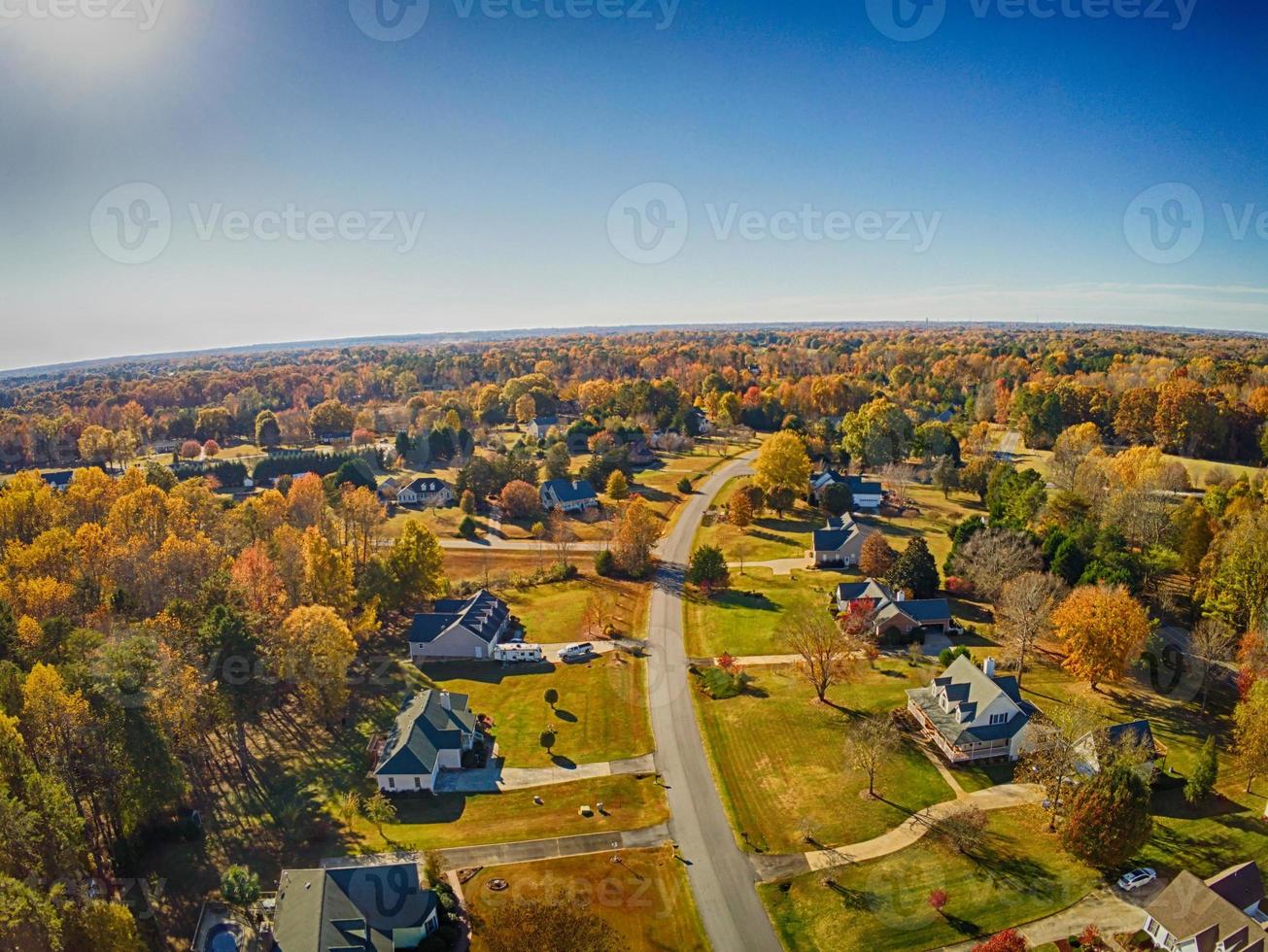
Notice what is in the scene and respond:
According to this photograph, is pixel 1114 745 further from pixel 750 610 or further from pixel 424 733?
pixel 424 733

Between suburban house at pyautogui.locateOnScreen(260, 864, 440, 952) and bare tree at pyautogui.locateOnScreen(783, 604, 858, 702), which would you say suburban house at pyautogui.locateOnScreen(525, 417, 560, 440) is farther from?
suburban house at pyautogui.locateOnScreen(260, 864, 440, 952)

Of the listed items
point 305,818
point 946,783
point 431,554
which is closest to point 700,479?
point 431,554

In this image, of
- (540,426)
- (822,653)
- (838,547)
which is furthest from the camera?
(540,426)

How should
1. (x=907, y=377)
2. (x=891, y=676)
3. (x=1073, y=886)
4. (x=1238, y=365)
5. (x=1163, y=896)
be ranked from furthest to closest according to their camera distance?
(x=907, y=377) < (x=1238, y=365) < (x=891, y=676) < (x=1073, y=886) < (x=1163, y=896)

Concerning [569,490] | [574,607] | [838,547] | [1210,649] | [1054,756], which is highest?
[569,490]

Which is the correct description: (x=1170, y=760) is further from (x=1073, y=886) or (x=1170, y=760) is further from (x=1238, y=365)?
(x=1238, y=365)

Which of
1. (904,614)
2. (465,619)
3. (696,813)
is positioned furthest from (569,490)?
(696,813)

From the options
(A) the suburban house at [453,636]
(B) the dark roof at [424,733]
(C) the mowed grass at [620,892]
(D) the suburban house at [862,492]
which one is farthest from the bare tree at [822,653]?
(D) the suburban house at [862,492]

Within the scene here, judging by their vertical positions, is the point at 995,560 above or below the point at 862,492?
below
